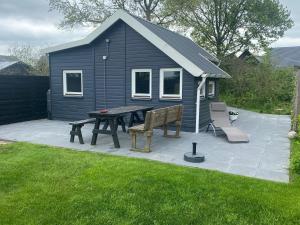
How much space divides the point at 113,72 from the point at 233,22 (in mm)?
16317

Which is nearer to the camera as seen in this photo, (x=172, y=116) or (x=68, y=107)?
(x=172, y=116)

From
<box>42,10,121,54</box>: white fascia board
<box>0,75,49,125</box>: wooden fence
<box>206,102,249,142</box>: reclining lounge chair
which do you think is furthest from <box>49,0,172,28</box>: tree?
<box>206,102,249,142</box>: reclining lounge chair

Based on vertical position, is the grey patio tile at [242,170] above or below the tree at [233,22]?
below

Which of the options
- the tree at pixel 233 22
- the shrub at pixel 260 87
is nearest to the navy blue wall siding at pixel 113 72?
the shrub at pixel 260 87

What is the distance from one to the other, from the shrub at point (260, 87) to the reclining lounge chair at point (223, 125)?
335 inches

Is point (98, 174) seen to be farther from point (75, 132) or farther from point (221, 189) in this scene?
point (75, 132)

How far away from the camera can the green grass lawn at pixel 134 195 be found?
3.61 meters

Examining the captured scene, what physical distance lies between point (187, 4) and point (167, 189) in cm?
2053

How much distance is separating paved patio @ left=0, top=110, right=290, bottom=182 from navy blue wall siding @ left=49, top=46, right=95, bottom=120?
40.8 inches

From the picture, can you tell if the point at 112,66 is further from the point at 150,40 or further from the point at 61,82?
the point at 61,82

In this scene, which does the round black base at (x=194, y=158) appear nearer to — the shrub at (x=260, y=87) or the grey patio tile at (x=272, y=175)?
the grey patio tile at (x=272, y=175)

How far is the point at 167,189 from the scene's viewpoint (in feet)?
14.5

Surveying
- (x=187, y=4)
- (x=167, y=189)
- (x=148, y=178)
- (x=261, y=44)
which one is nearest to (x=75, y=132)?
(x=148, y=178)

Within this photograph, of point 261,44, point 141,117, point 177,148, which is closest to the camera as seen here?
point 177,148
